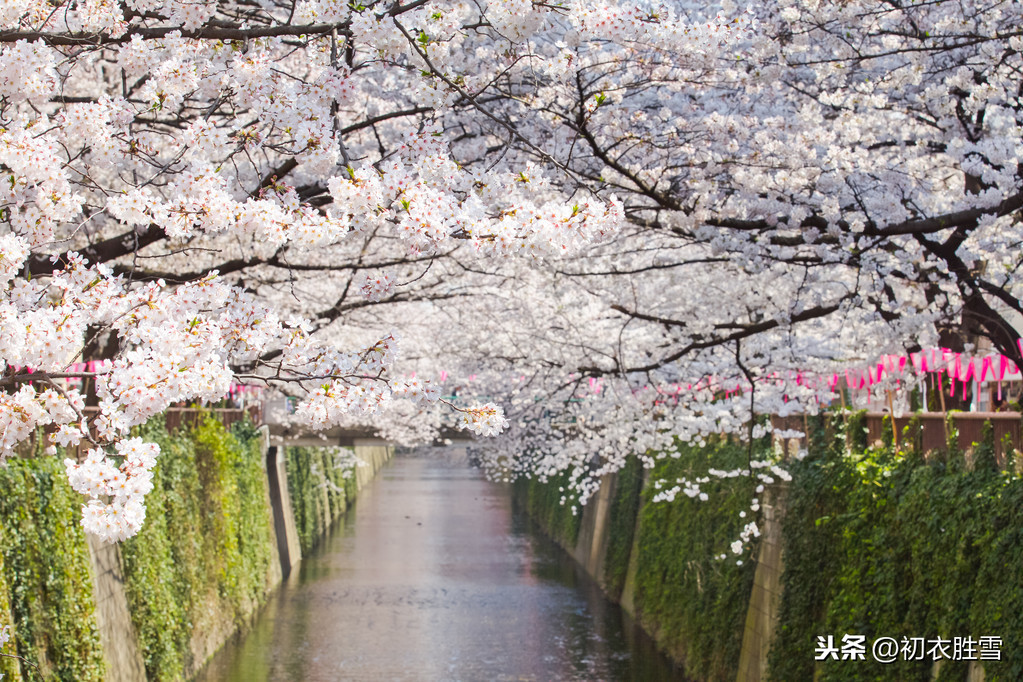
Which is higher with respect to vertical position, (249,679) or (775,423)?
(775,423)

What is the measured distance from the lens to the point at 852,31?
27.4 ft

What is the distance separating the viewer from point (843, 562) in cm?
1002

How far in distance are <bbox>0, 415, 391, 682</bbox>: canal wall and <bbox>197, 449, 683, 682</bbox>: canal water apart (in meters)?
1.02

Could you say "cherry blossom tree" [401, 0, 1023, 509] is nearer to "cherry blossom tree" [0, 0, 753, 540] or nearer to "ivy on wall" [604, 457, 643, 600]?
"cherry blossom tree" [0, 0, 753, 540]

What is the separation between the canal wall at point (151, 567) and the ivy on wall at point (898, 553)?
6.08 meters

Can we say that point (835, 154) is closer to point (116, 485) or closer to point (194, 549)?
point (116, 485)

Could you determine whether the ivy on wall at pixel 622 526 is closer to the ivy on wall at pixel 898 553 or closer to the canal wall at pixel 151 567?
the canal wall at pixel 151 567

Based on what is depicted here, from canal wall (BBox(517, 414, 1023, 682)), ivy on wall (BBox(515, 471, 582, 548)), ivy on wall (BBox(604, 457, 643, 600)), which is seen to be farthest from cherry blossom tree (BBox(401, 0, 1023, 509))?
ivy on wall (BBox(515, 471, 582, 548))

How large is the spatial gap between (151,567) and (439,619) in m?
8.94

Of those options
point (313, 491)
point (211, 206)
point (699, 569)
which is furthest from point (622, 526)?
point (211, 206)

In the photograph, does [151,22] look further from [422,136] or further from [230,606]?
[230,606]

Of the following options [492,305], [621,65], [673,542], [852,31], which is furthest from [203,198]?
[673,542]

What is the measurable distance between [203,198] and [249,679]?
12.2m

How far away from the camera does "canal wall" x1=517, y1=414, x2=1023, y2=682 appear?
7.12 meters
